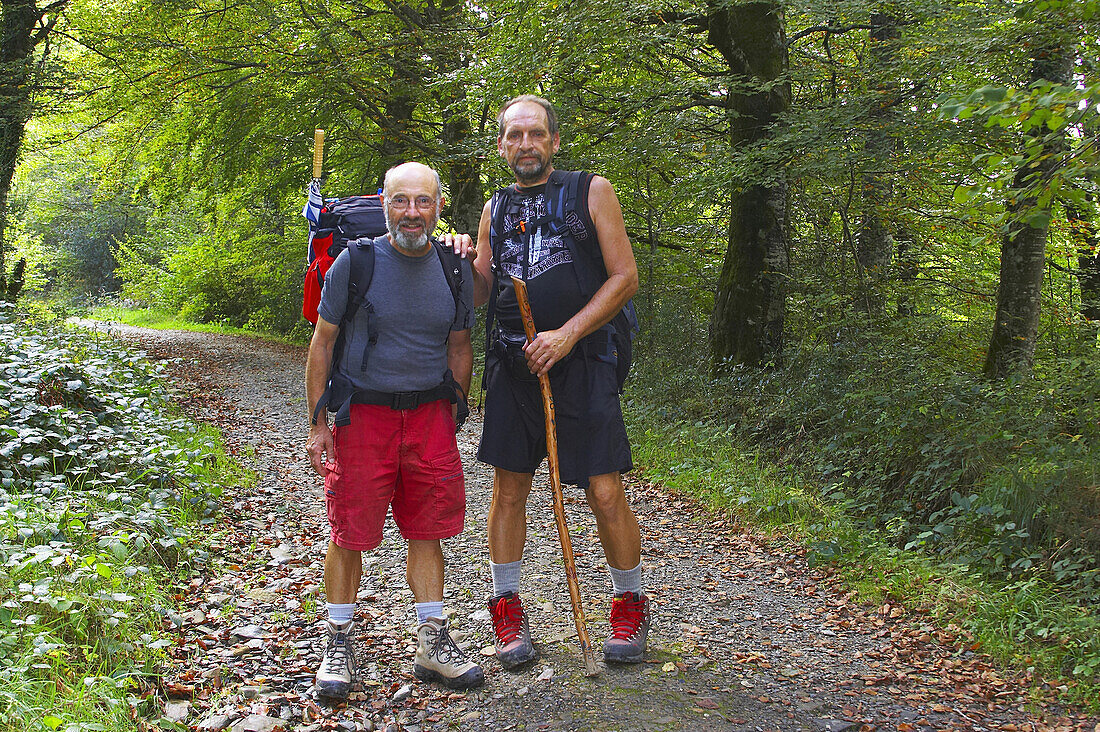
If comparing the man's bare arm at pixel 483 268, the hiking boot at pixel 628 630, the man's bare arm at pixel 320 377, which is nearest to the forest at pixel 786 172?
the hiking boot at pixel 628 630

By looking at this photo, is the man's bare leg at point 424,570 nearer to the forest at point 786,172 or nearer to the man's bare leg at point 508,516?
the man's bare leg at point 508,516

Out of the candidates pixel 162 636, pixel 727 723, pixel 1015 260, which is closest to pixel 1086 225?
pixel 1015 260

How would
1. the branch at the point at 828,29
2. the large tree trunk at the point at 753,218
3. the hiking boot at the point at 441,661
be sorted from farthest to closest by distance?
the large tree trunk at the point at 753,218
the branch at the point at 828,29
the hiking boot at the point at 441,661

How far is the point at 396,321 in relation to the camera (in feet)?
10.6

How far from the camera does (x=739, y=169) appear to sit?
739cm

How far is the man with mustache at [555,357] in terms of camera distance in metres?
3.31

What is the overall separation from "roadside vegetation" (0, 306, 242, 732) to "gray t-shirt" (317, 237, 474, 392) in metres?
1.47

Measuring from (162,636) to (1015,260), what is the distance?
25.9 ft

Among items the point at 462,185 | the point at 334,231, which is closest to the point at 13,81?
the point at 462,185

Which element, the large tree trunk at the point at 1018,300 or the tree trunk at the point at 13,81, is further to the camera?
the tree trunk at the point at 13,81

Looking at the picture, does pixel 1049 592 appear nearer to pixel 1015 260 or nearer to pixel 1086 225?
pixel 1015 260

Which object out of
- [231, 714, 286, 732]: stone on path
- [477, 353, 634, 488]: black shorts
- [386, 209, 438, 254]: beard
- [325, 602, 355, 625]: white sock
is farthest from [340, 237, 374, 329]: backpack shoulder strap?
[231, 714, 286, 732]: stone on path

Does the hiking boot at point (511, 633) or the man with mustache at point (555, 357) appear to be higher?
the man with mustache at point (555, 357)

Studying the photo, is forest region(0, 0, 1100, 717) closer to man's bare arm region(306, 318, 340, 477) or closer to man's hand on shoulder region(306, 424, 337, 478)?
man's bare arm region(306, 318, 340, 477)
